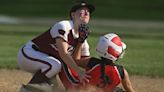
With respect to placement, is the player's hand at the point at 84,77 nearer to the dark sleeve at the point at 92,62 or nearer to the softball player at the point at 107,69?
the softball player at the point at 107,69

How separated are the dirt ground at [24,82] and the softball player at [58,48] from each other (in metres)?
1.44

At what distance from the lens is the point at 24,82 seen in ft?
31.0

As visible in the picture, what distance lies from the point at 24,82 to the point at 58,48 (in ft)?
9.48

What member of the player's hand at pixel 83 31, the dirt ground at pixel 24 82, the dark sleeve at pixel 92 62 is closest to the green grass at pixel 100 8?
the dirt ground at pixel 24 82

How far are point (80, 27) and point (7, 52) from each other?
28.4 ft

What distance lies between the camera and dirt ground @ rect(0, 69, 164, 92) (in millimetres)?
8812

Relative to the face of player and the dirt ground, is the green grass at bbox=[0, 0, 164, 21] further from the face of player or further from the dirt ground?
the face of player

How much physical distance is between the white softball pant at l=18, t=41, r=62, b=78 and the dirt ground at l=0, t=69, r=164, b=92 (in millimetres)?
1322

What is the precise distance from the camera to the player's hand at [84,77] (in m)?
6.66

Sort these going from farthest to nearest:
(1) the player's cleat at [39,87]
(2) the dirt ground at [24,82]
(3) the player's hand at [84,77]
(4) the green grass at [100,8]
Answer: (4) the green grass at [100,8]
(2) the dirt ground at [24,82]
(1) the player's cleat at [39,87]
(3) the player's hand at [84,77]

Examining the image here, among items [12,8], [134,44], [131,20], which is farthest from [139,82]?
[12,8]

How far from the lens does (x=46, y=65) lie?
6863mm

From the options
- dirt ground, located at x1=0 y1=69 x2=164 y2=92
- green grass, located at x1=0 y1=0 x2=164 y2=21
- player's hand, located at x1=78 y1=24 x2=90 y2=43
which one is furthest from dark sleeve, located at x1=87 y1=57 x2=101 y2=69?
green grass, located at x1=0 y1=0 x2=164 y2=21

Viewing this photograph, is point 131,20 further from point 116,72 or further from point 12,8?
point 116,72
